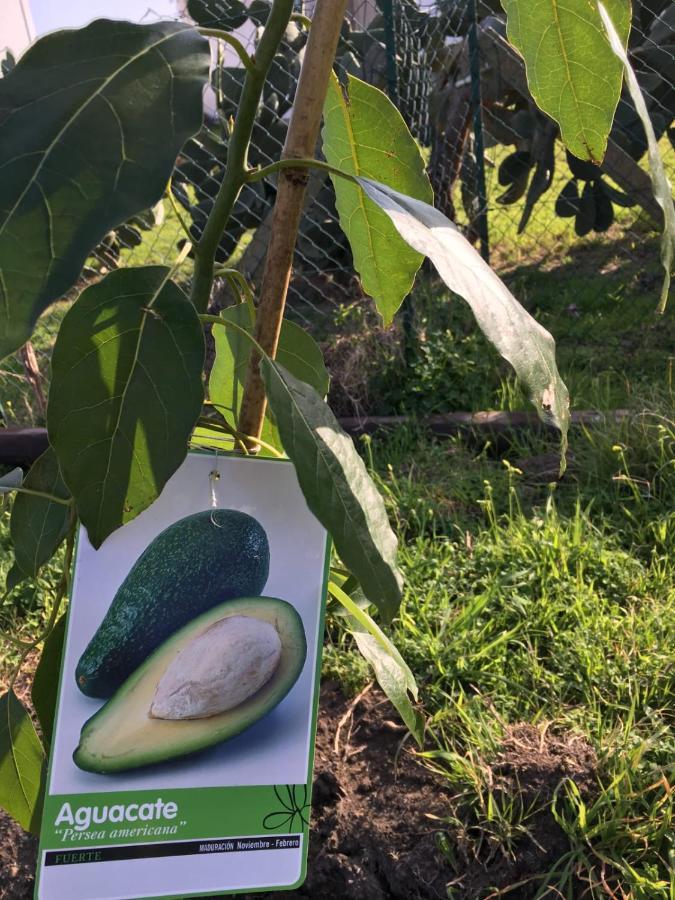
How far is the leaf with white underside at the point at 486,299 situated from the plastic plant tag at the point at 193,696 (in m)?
0.23

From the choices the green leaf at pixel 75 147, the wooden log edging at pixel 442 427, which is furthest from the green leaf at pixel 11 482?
the wooden log edging at pixel 442 427

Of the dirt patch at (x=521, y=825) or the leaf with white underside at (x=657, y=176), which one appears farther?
the dirt patch at (x=521, y=825)

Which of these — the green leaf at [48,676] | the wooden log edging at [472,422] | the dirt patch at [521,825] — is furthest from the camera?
the wooden log edging at [472,422]

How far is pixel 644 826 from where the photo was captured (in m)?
1.25

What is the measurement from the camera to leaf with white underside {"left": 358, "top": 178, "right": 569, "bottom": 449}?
0.54 metres

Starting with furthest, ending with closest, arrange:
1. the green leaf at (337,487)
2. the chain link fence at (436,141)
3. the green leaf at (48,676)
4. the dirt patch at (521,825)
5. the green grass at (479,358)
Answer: the chain link fence at (436,141), the green grass at (479,358), the dirt patch at (521,825), the green leaf at (48,676), the green leaf at (337,487)

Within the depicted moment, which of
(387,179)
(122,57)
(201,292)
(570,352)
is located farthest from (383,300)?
(570,352)

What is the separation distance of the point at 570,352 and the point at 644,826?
2.24 metres

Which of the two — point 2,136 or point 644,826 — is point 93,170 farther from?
point 644,826

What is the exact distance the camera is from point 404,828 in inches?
52.4

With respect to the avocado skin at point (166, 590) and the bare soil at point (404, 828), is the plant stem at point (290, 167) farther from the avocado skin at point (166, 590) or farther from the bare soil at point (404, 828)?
the bare soil at point (404, 828)

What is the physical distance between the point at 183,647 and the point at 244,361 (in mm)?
317

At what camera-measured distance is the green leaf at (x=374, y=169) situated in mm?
823

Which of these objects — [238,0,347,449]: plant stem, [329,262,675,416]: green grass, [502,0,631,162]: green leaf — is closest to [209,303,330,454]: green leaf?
[238,0,347,449]: plant stem
